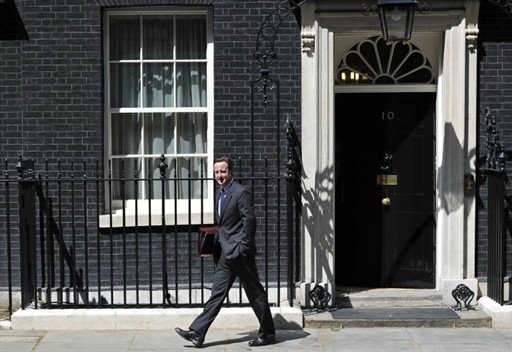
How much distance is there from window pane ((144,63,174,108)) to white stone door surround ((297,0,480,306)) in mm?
1482

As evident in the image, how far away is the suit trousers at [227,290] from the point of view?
8.15 meters

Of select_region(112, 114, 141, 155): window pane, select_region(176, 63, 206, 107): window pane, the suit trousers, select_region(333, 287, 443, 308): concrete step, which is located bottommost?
select_region(333, 287, 443, 308): concrete step

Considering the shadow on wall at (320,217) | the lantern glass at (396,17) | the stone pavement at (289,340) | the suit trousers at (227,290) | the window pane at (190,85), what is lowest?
the stone pavement at (289,340)

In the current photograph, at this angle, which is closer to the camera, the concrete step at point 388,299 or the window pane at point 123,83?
the concrete step at point 388,299

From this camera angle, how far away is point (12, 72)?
384 inches

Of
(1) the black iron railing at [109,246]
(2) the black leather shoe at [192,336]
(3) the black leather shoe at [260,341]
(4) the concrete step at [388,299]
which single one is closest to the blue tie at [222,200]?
(2) the black leather shoe at [192,336]

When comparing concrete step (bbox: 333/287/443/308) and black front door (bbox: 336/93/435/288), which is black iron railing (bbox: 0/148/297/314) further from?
black front door (bbox: 336/93/435/288)

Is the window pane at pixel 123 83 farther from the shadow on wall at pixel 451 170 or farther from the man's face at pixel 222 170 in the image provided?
the shadow on wall at pixel 451 170

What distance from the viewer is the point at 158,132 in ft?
33.0

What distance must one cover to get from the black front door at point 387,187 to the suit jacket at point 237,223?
230cm

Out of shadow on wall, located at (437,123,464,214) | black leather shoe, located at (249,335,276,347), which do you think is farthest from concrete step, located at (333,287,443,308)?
black leather shoe, located at (249,335,276,347)

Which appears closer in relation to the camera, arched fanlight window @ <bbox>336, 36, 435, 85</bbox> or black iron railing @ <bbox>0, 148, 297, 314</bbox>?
black iron railing @ <bbox>0, 148, 297, 314</bbox>

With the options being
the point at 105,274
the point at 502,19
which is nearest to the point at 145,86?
the point at 105,274

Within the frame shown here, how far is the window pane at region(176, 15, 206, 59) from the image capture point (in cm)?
995
